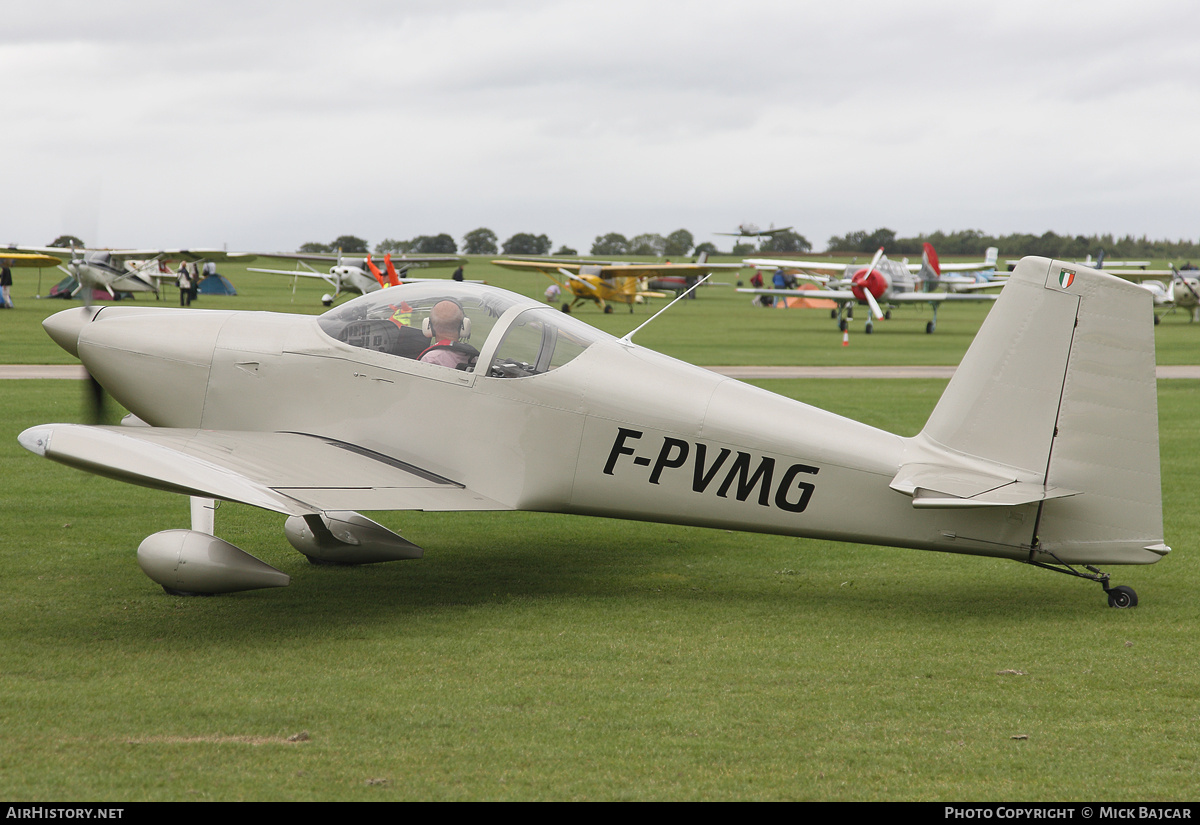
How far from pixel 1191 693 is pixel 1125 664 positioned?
407mm

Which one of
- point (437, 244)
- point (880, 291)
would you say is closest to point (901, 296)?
point (880, 291)

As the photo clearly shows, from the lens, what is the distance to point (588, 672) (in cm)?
521

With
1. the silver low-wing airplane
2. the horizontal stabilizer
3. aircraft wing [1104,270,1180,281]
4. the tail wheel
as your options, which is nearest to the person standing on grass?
the silver low-wing airplane

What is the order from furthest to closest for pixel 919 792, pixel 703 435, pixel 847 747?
pixel 703 435
pixel 847 747
pixel 919 792

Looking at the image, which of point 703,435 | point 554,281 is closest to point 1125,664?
point 703,435

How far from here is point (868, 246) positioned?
150 meters

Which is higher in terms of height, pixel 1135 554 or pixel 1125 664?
pixel 1135 554

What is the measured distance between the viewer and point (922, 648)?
5.65 m

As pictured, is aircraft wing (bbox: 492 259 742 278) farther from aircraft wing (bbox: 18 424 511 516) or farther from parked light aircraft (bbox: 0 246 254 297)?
aircraft wing (bbox: 18 424 511 516)

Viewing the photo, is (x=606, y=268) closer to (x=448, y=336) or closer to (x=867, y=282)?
(x=867, y=282)

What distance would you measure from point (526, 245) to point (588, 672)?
6054 inches

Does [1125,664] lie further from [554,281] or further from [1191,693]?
[554,281]

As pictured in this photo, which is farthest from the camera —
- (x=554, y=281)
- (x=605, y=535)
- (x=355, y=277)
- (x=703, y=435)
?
(x=554, y=281)
